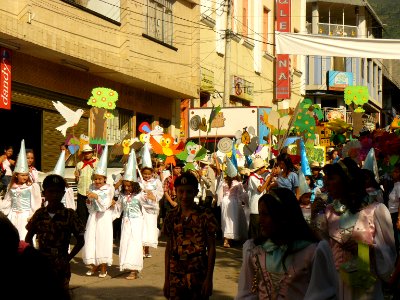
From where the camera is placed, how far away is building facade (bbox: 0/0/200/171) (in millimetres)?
19906

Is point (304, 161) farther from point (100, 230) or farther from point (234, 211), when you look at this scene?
point (100, 230)

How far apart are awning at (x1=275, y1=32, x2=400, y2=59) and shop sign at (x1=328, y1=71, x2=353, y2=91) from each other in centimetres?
4031

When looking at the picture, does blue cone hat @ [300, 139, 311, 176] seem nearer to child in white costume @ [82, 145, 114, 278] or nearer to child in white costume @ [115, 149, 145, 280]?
child in white costume @ [115, 149, 145, 280]

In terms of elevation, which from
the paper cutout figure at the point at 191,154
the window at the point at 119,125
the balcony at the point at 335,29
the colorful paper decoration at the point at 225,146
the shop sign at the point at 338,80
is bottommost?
the paper cutout figure at the point at 191,154

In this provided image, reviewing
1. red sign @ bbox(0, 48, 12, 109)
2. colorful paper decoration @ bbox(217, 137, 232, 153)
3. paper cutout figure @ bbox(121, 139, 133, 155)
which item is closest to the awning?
paper cutout figure @ bbox(121, 139, 133, 155)

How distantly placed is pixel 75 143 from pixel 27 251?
1253cm

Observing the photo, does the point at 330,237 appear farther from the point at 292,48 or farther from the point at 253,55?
the point at 253,55

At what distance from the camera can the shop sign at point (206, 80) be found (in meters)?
30.0

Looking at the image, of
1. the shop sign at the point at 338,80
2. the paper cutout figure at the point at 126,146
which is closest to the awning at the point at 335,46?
the paper cutout figure at the point at 126,146

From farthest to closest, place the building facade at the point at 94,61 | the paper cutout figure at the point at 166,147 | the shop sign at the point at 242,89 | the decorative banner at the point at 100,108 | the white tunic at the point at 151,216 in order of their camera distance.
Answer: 1. the shop sign at the point at 242,89
2. the building facade at the point at 94,61
3. the paper cutout figure at the point at 166,147
4. the decorative banner at the point at 100,108
5. the white tunic at the point at 151,216

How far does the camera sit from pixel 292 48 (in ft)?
35.9

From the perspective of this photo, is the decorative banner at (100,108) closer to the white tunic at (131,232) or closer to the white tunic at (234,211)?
the white tunic at (234,211)

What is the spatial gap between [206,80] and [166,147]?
14.4 meters

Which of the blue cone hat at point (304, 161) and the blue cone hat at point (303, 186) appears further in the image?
the blue cone hat at point (304, 161)
